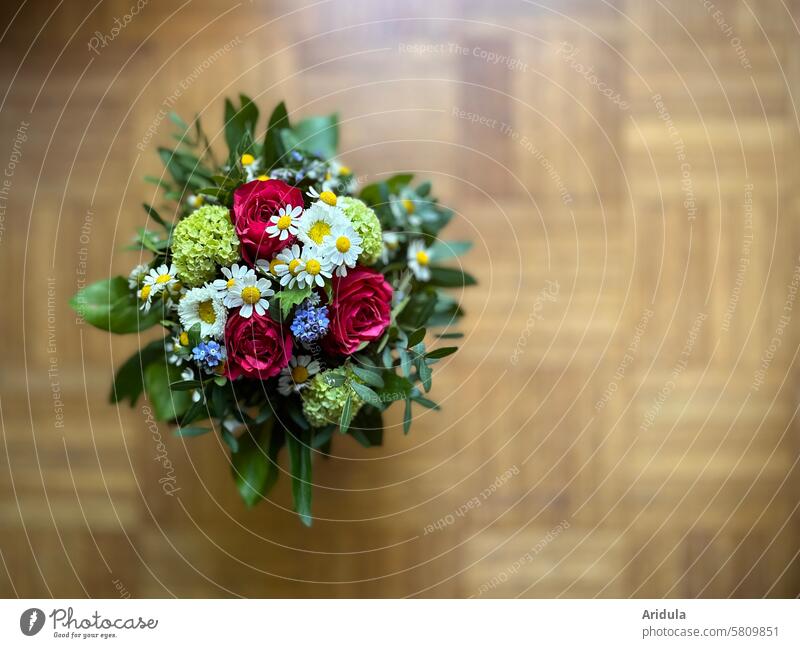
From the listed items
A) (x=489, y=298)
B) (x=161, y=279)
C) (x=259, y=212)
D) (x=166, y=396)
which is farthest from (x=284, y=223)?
(x=489, y=298)

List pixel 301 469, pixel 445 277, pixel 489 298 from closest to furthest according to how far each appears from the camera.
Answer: pixel 301 469
pixel 445 277
pixel 489 298

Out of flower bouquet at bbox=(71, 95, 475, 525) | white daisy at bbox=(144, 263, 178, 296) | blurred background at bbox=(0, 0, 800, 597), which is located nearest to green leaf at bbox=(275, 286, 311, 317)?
flower bouquet at bbox=(71, 95, 475, 525)

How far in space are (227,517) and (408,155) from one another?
58 centimetres

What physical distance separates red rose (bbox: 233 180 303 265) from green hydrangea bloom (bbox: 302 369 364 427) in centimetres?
12

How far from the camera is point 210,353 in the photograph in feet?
1.80

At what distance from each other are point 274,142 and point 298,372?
0.80 feet

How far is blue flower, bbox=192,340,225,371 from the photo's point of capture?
0.55 meters

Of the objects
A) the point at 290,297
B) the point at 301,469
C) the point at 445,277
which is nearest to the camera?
the point at 290,297
